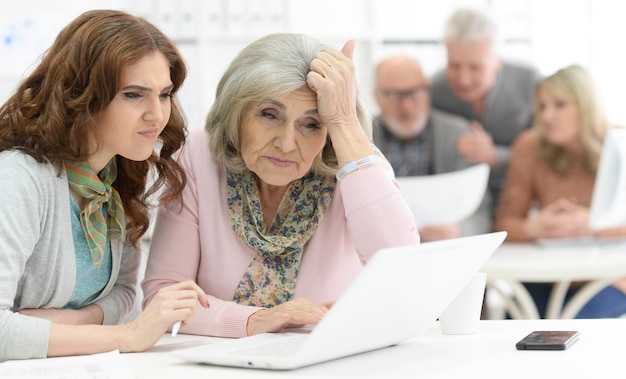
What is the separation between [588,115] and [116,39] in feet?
8.96

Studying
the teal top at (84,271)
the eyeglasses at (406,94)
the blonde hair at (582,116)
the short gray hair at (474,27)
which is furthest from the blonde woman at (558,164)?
the teal top at (84,271)

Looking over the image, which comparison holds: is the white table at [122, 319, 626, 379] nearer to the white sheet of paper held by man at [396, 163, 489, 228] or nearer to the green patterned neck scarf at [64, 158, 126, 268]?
the green patterned neck scarf at [64, 158, 126, 268]

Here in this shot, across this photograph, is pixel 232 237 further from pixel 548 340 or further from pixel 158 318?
pixel 548 340

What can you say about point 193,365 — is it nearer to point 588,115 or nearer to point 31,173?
point 31,173

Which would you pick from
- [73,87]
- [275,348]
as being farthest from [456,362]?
[73,87]

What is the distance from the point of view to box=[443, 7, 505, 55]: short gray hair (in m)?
4.12

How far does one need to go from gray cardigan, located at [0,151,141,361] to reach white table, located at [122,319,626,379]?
15 centimetres

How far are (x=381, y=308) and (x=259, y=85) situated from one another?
57cm

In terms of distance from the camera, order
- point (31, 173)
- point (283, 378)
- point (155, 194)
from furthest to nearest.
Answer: point (155, 194)
point (31, 173)
point (283, 378)

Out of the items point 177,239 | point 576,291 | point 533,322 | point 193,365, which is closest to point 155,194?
point 177,239

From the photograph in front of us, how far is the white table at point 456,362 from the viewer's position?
Result: 1.11m

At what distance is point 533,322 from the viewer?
1476mm

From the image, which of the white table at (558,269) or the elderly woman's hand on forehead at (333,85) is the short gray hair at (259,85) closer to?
the elderly woman's hand on forehead at (333,85)

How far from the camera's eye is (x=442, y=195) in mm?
3578
